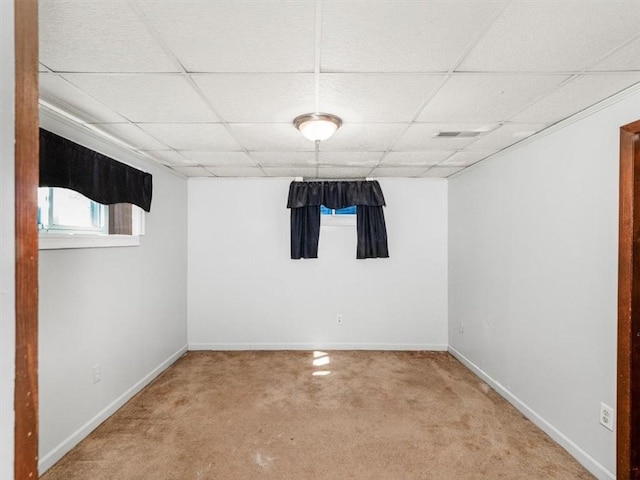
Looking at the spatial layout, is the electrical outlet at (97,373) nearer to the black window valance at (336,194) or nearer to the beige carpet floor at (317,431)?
the beige carpet floor at (317,431)

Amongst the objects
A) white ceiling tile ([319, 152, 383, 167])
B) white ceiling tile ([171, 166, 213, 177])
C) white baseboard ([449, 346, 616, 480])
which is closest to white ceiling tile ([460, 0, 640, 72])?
white ceiling tile ([319, 152, 383, 167])

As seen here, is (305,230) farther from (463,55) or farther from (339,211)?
(463,55)

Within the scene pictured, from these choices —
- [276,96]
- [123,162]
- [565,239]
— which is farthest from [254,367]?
[565,239]

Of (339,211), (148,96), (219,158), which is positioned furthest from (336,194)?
(148,96)

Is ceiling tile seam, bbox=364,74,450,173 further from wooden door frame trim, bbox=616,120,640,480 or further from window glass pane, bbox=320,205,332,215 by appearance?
window glass pane, bbox=320,205,332,215

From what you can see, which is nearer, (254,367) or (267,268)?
(254,367)

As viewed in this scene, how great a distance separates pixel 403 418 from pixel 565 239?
1840mm

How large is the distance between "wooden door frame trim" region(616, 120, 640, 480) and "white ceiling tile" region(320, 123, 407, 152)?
1.29 metres

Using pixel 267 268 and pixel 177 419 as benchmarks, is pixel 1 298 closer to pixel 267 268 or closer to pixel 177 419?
pixel 177 419

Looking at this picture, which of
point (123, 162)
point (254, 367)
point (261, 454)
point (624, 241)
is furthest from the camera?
point (254, 367)

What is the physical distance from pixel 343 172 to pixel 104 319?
2.82 metres

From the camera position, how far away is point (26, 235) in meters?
0.67

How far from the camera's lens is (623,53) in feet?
4.59

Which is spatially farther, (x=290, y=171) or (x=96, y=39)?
(x=290, y=171)
